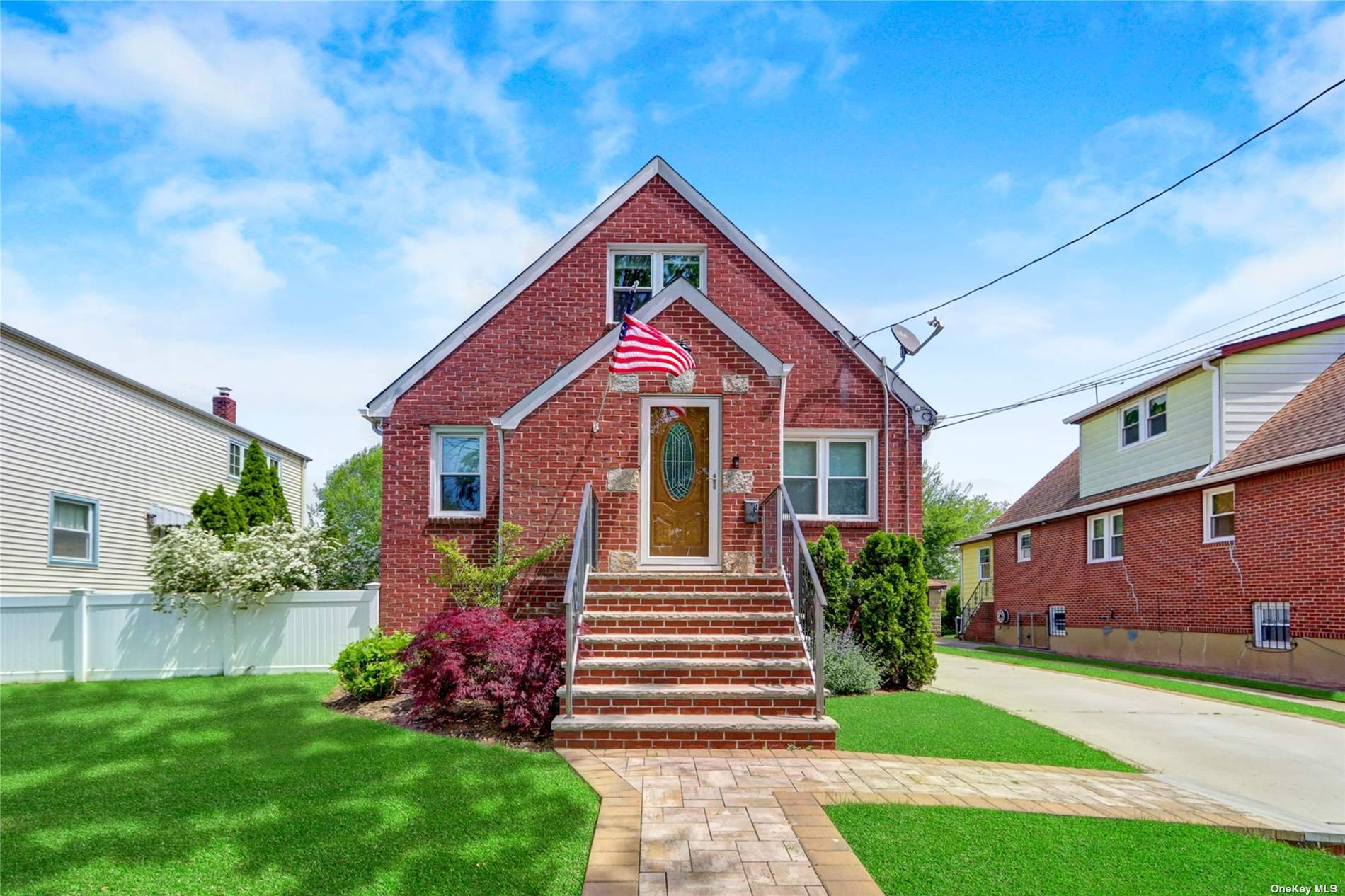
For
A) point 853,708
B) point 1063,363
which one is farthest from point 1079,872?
point 1063,363

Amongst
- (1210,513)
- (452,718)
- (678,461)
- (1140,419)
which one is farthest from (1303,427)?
(452,718)

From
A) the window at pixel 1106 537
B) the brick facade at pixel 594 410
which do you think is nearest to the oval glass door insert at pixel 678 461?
the brick facade at pixel 594 410

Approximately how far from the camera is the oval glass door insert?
10.3 metres

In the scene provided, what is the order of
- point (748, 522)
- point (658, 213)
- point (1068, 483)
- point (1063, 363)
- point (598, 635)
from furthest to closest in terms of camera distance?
point (1068, 483) < point (1063, 363) < point (658, 213) < point (748, 522) < point (598, 635)

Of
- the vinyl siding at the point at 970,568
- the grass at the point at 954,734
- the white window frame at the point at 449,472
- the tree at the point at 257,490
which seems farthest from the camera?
the vinyl siding at the point at 970,568

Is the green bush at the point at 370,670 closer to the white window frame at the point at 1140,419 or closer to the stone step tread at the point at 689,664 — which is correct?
the stone step tread at the point at 689,664

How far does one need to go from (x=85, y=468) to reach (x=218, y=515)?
314 centimetres

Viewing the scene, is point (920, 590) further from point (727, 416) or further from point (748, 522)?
point (727, 416)

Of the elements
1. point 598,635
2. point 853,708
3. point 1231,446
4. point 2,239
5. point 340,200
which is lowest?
point 853,708

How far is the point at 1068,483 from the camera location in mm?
21734

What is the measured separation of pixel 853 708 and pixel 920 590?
8.26 feet

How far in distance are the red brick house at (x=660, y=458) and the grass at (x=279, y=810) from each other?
1.55 metres

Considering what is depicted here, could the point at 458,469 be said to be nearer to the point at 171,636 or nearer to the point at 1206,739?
the point at 171,636

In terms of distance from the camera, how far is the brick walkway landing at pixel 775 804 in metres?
3.86
